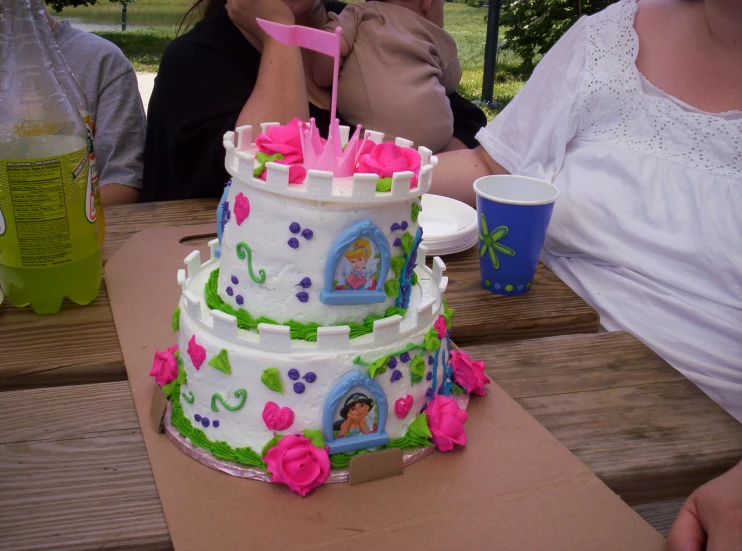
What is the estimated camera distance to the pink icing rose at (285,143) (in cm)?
82

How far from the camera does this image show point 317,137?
0.85 m

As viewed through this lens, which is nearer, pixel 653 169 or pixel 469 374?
pixel 469 374

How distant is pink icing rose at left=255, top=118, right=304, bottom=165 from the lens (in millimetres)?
817

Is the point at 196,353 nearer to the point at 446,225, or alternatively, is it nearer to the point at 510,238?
the point at 510,238

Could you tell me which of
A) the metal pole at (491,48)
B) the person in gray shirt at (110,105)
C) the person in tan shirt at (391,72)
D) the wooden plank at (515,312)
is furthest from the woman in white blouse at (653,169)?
the metal pole at (491,48)

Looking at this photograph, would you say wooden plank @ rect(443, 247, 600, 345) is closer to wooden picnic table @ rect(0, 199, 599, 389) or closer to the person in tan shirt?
wooden picnic table @ rect(0, 199, 599, 389)

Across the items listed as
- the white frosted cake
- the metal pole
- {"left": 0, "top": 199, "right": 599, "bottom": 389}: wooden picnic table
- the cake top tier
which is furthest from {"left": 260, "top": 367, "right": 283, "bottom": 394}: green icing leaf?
the metal pole

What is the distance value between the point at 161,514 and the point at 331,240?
367mm

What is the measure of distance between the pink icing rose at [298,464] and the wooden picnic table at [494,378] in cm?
14

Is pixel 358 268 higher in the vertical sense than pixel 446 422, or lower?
higher

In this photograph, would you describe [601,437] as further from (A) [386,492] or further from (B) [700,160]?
(B) [700,160]

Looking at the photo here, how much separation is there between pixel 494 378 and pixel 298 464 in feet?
1.27

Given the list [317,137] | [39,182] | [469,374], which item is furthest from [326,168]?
[39,182]

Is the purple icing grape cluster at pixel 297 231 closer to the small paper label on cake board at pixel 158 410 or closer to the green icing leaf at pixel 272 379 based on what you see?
the green icing leaf at pixel 272 379
